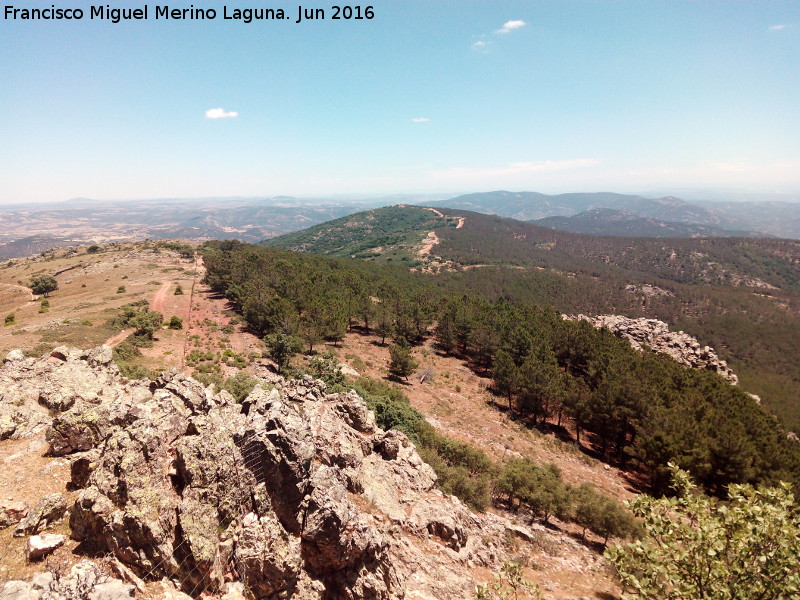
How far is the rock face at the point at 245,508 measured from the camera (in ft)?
34.5

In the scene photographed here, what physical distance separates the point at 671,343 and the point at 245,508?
100959 mm

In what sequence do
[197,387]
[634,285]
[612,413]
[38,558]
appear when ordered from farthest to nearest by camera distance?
[634,285]
[612,413]
[197,387]
[38,558]

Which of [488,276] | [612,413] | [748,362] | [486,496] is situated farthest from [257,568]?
[488,276]

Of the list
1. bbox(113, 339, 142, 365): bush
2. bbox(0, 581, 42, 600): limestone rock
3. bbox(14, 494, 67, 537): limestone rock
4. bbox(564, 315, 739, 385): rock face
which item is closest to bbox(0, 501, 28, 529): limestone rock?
bbox(14, 494, 67, 537): limestone rock

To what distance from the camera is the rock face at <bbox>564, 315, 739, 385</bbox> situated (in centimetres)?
7644

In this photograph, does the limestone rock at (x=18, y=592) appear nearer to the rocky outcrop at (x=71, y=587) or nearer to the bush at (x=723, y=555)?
the rocky outcrop at (x=71, y=587)

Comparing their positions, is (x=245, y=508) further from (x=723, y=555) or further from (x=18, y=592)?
(x=723, y=555)

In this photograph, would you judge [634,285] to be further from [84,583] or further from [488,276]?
[84,583]

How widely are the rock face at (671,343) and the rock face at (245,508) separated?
76.0 meters

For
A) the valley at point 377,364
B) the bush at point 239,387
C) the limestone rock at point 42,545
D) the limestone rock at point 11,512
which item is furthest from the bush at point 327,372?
the limestone rock at point 42,545

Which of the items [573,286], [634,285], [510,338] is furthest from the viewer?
A: [634,285]

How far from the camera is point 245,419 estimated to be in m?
14.7

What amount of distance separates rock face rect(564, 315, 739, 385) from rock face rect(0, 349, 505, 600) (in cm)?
7600

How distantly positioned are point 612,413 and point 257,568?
4379 cm
